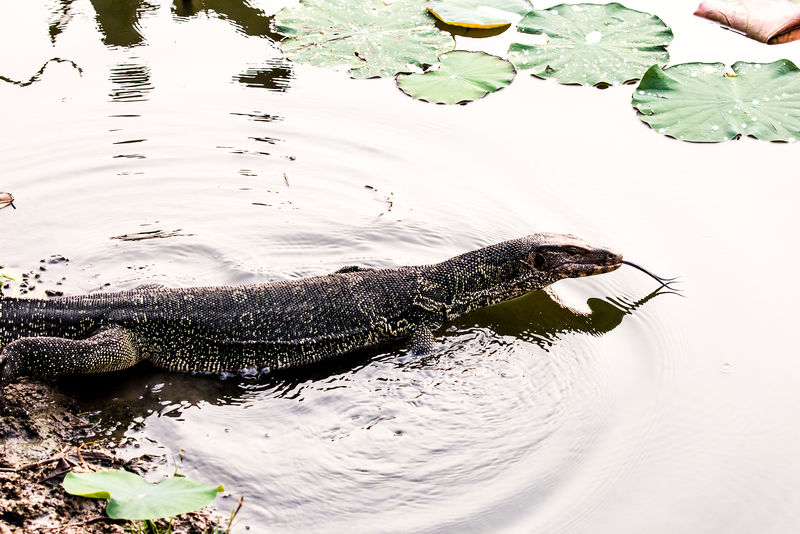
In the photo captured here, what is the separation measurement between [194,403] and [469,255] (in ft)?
9.46

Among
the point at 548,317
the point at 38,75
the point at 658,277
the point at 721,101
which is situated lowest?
the point at 548,317

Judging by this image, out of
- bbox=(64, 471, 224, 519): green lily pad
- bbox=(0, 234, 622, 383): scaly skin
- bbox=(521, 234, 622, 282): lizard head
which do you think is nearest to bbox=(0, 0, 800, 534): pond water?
bbox=(0, 234, 622, 383): scaly skin

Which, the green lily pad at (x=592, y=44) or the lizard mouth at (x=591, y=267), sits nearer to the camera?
the lizard mouth at (x=591, y=267)

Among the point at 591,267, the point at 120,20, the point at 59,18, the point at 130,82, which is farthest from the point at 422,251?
the point at 59,18

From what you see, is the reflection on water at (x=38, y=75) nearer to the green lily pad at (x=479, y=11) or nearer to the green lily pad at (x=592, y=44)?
the green lily pad at (x=479, y=11)

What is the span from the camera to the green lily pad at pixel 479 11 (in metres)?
11.3

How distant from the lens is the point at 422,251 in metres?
8.29

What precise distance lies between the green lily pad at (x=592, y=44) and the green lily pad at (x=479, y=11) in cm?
56

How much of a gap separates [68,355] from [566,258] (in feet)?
14.4

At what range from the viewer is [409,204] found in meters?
8.84

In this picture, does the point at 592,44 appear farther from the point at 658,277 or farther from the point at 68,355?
the point at 68,355

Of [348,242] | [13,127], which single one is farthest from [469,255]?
[13,127]

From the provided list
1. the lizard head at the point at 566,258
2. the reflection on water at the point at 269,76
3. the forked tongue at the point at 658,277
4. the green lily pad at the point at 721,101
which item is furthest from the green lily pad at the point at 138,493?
the reflection on water at the point at 269,76

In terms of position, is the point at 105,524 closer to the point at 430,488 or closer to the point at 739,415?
the point at 430,488
